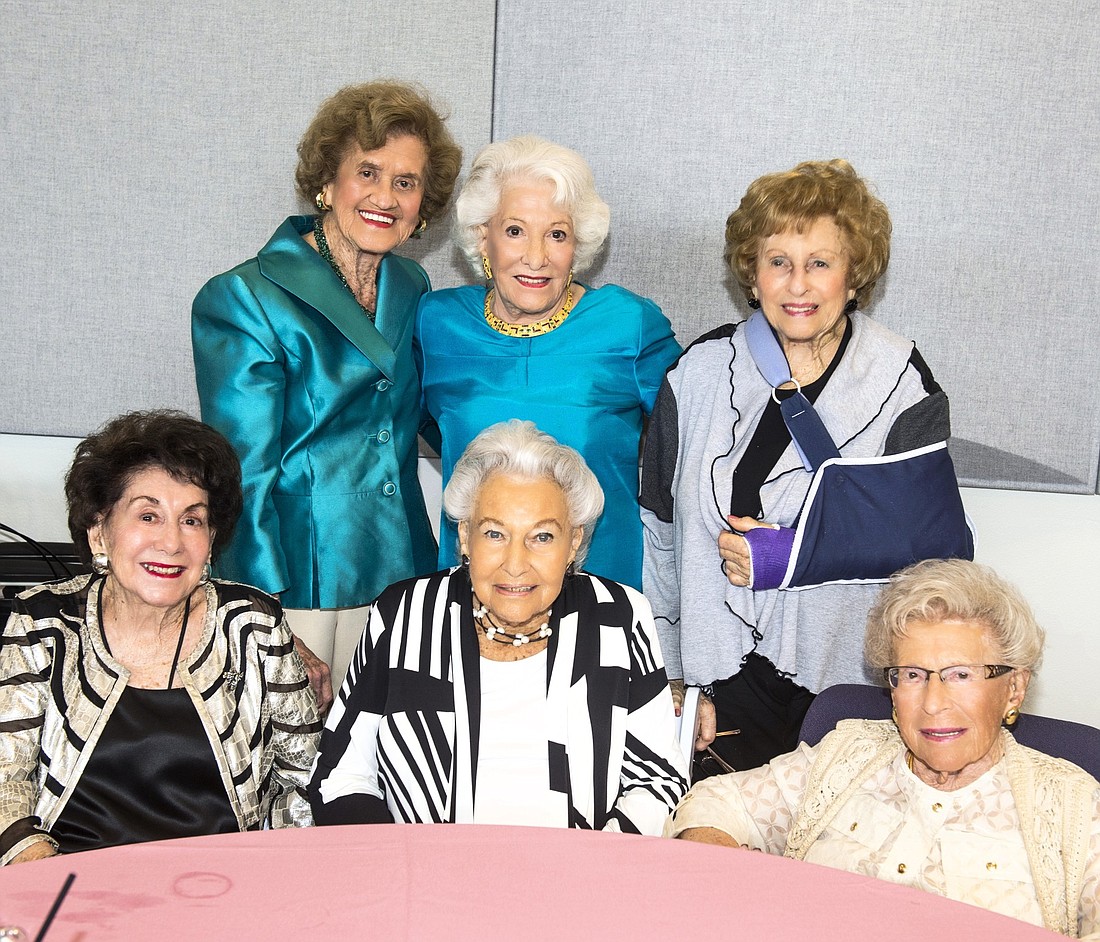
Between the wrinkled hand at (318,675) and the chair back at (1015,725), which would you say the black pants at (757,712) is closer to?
the chair back at (1015,725)

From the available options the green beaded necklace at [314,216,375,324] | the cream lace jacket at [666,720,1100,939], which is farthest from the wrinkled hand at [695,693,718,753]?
the green beaded necklace at [314,216,375,324]

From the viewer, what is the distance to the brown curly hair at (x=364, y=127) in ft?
8.12

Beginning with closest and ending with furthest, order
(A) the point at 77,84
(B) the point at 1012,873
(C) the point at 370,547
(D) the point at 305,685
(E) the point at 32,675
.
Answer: (B) the point at 1012,873 → (E) the point at 32,675 → (D) the point at 305,685 → (C) the point at 370,547 → (A) the point at 77,84

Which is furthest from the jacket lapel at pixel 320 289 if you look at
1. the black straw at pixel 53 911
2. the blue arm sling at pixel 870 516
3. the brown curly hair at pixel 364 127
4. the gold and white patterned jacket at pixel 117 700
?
the black straw at pixel 53 911

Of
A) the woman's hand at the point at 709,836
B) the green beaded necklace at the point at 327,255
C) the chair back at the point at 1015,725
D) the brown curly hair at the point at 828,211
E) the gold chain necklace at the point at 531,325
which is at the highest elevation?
the brown curly hair at the point at 828,211

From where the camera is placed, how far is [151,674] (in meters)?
2.12

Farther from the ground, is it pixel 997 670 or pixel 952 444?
pixel 952 444

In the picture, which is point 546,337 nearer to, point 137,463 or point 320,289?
point 320,289

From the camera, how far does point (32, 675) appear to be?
2.04 meters

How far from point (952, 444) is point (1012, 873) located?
1.63 metres

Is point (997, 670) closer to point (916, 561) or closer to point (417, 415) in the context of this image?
point (916, 561)

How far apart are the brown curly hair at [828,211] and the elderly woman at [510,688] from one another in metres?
0.62

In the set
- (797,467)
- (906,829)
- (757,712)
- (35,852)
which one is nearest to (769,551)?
(797,467)

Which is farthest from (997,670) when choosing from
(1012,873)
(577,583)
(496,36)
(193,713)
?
(496,36)
